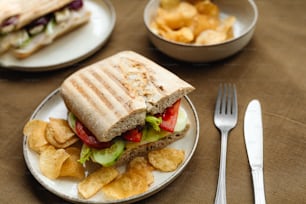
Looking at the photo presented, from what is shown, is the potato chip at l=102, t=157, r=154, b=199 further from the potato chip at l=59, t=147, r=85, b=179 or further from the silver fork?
the silver fork

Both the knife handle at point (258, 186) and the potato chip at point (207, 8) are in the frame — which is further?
the potato chip at point (207, 8)

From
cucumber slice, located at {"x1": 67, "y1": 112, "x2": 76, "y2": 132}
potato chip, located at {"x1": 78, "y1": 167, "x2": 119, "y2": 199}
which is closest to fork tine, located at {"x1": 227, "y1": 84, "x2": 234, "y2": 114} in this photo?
potato chip, located at {"x1": 78, "y1": 167, "x2": 119, "y2": 199}

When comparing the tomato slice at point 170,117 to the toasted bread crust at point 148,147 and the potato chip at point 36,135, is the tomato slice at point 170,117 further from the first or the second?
the potato chip at point 36,135

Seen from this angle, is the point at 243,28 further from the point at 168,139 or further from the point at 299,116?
the point at 168,139

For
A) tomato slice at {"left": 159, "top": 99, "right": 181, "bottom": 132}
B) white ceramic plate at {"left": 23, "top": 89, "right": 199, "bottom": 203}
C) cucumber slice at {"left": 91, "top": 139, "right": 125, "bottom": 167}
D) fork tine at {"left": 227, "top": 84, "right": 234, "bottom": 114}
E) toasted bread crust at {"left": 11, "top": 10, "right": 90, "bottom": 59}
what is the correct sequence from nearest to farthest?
white ceramic plate at {"left": 23, "top": 89, "right": 199, "bottom": 203} < cucumber slice at {"left": 91, "top": 139, "right": 125, "bottom": 167} < tomato slice at {"left": 159, "top": 99, "right": 181, "bottom": 132} < fork tine at {"left": 227, "top": 84, "right": 234, "bottom": 114} < toasted bread crust at {"left": 11, "top": 10, "right": 90, "bottom": 59}

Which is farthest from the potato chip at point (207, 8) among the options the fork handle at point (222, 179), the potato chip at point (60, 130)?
the potato chip at point (60, 130)

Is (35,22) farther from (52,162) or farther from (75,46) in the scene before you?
(52,162)
